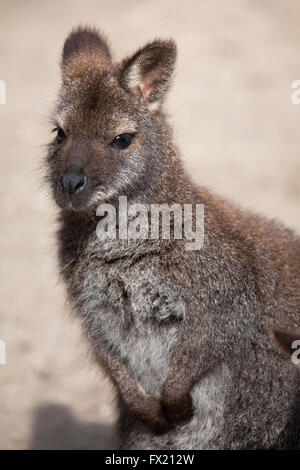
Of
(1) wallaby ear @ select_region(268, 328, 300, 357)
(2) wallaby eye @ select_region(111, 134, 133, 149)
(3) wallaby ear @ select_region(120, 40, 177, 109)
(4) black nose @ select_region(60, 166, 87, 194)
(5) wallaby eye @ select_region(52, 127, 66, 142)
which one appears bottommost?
(1) wallaby ear @ select_region(268, 328, 300, 357)

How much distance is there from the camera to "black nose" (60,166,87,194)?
3.81m

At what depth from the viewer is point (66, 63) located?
177 inches

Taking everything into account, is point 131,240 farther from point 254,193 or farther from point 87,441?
point 254,193

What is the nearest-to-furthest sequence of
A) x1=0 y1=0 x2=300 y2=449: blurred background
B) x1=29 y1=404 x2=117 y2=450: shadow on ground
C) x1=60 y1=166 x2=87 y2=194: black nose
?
x1=60 y1=166 x2=87 y2=194: black nose → x1=29 y1=404 x2=117 y2=450: shadow on ground → x1=0 y1=0 x2=300 y2=449: blurred background

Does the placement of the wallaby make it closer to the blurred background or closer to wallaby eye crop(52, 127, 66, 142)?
wallaby eye crop(52, 127, 66, 142)

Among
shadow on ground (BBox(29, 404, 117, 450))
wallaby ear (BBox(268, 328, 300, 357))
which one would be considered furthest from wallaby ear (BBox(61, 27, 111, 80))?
shadow on ground (BBox(29, 404, 117, 450))

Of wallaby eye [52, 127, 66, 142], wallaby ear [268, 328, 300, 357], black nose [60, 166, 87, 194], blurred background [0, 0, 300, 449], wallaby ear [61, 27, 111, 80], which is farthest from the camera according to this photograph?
blurred background [0, 0, 300, 449]

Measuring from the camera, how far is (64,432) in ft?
18.9

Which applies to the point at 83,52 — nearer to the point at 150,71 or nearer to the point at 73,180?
the point at 150,71

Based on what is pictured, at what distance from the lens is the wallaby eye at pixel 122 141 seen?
396 cm

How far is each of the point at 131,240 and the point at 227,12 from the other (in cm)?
864

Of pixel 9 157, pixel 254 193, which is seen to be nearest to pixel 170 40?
pixel 254 193

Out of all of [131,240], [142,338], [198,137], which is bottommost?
[142,338]
